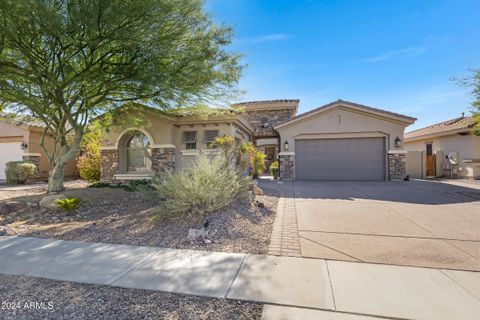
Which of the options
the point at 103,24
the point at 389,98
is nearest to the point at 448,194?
the point at 389,98

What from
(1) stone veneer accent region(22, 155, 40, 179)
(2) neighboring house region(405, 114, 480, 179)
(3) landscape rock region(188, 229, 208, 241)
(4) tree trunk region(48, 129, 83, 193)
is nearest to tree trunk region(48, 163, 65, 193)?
(4) tree trunk region(48, 129, 83, 193)

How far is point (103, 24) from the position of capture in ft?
21.8

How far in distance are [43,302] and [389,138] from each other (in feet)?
52.9

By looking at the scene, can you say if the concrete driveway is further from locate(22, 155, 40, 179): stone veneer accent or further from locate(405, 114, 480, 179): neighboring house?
locate(22, 155, 40, 179): stone veneer accent

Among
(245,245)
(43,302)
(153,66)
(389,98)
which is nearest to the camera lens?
(43,302)

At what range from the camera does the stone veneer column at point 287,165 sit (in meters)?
15.6

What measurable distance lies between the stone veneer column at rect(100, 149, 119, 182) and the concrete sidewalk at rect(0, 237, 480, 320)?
9.67 m

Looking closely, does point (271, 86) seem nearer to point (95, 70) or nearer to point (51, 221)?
point (95, 70)

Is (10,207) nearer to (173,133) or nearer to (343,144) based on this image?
(173,133)

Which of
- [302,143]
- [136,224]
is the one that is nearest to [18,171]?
[136,224]

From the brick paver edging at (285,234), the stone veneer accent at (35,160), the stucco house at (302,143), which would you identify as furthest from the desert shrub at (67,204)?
the stone veneer accent at (35,160)

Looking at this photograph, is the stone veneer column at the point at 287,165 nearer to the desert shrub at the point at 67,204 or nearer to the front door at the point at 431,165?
the desert shrub at the point at 67,204

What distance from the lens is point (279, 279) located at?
135 inches

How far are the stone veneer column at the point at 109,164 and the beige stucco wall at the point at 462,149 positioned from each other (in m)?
21.3
